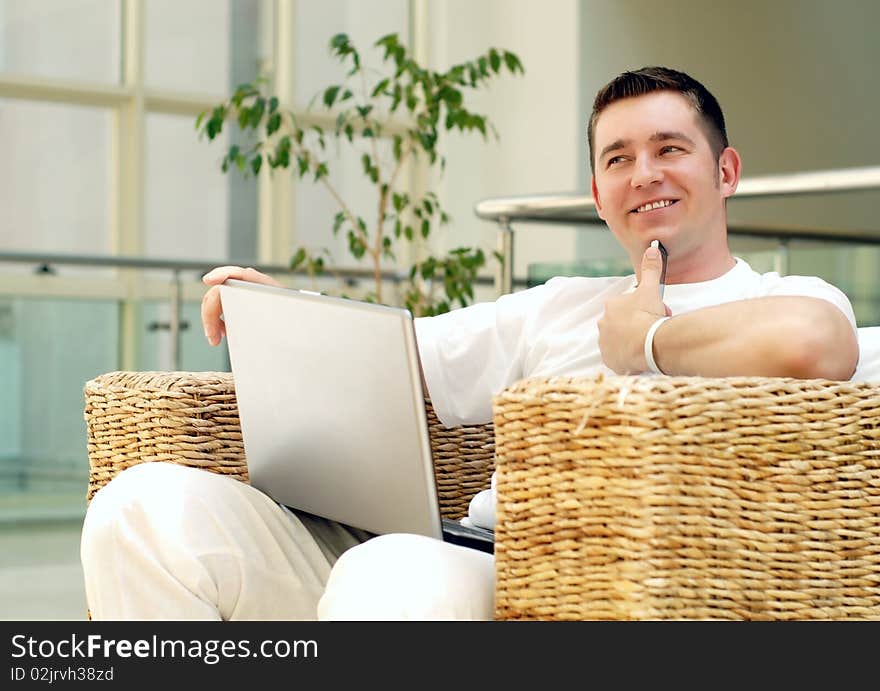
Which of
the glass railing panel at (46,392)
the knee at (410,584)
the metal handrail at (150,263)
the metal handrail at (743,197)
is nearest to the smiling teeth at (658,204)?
the knee at (410,584)

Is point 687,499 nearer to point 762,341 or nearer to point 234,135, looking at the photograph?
point 762,341

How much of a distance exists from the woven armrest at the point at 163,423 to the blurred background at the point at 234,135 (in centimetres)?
325

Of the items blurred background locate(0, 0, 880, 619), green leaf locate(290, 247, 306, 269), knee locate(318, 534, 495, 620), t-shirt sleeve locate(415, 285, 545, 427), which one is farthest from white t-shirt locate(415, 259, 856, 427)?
blurred background locate(0, 0, 880, 619)

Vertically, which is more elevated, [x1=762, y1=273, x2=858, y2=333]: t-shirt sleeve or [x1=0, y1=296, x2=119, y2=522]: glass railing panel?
[x1=762, y1=273, x2=858, y2=333]: t-shirt sleeve

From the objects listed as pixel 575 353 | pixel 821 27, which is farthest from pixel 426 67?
pixel 575 353

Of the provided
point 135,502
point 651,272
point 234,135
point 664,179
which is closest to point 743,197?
point 664,179

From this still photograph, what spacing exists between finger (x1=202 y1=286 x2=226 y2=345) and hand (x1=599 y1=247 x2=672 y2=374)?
56 cm

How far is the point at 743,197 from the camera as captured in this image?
2.63m

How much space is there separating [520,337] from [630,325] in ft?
1.32

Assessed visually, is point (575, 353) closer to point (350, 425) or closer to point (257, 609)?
point (350, 425)

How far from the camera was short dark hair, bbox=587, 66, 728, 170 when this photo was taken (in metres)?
1.67

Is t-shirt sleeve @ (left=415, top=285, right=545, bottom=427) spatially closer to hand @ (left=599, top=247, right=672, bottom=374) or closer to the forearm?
hand @ (left=599, top=247, right=672, bottom=374)
